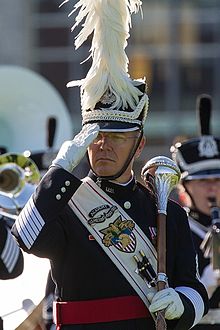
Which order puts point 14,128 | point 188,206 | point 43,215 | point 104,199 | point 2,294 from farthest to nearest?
1. point 14,128
2. point 188,206
3. point 2,294
4. point 104,199
5. point 43,215

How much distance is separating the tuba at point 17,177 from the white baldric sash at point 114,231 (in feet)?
6.92

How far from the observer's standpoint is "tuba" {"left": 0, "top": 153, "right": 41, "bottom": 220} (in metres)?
8.27

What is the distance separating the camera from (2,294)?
7062 millimetres

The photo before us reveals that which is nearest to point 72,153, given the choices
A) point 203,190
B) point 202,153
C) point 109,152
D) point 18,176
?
point 109,152

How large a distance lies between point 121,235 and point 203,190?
264 cm

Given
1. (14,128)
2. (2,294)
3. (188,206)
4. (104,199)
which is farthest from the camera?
(14,128)

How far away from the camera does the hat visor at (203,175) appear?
862 centimetres

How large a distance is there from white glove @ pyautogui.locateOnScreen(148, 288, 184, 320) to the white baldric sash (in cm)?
11

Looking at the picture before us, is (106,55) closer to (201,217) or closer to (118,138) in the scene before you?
(118,138)

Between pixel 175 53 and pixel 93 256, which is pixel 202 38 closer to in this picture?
pixel 175 53

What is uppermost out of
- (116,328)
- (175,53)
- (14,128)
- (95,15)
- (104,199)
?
(95,15)

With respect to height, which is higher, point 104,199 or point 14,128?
point 104,199

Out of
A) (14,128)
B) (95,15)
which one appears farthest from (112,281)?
(14,128)

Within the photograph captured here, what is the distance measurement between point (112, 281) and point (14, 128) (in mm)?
5131
